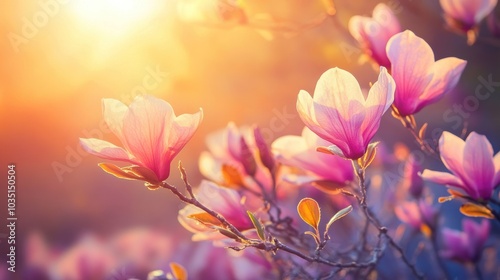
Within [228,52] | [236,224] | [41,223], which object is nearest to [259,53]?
[228,52]

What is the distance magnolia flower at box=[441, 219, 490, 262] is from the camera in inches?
33.3

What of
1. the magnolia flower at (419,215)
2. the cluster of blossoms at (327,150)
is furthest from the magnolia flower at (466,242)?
the cluster of blossoms at (327,150)

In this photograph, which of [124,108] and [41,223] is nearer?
[124,108]

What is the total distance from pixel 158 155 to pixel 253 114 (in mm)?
1543

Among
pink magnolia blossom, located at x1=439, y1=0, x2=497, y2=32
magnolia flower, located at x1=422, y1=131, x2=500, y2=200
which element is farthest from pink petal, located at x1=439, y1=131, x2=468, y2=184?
pink magnolia blossom, located at x1=439, y1=0, x2=497, y2=32

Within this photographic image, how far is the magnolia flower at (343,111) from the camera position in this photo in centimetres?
52

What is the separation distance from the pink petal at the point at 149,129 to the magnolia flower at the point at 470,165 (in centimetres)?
26

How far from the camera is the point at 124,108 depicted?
55 centimetres

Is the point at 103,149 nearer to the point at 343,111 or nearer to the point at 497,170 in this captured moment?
the point at 343,111

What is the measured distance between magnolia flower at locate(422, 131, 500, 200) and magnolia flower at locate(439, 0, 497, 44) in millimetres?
326

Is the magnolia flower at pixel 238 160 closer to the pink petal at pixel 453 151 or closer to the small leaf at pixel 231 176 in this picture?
the small leaf at pixel 231 176

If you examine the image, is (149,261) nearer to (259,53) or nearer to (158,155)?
(158,155)

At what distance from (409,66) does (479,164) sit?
4.7 inches

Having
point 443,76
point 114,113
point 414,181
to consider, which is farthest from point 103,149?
point 414,181
